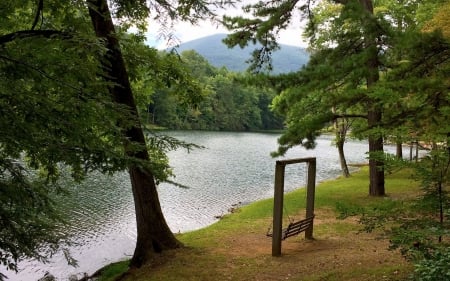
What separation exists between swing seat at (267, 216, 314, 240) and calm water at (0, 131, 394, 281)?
4304 millimetres

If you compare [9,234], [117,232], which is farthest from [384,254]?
[117,232]

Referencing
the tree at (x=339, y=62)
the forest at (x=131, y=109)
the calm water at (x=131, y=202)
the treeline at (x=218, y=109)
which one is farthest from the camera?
the treeline at (x=218, y=109)

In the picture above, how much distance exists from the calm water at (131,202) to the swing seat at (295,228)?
4304mm

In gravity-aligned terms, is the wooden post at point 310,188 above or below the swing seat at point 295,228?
above

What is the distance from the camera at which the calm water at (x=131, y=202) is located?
13.2 metres

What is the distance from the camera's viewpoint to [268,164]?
37688mm

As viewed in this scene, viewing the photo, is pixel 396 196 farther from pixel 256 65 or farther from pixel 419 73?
pixel 419 73

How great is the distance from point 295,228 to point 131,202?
12.2 metres

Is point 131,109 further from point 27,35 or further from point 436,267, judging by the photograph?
point 436,267

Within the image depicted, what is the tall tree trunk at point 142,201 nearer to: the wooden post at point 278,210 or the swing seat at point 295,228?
the wooden post at point 278,210

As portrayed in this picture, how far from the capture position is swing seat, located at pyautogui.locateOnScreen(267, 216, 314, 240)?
9351mm

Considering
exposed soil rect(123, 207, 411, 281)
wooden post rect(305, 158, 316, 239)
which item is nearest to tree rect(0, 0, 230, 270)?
exposed soil rect(123, 207, 411, 281)

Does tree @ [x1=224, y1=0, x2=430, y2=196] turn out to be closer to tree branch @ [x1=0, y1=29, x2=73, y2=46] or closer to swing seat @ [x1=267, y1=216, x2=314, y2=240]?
swing seat @ [x1=267, y1=216, x2=314, y2=240]

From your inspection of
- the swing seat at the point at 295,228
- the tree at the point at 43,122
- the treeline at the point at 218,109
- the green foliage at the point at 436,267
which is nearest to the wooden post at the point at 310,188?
the swing seat at the point at 295,228
